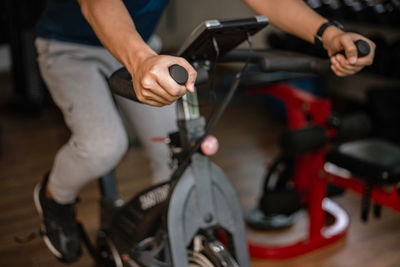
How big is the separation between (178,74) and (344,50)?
0.48 metres

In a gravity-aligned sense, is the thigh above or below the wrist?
below

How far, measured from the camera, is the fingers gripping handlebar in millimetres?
697

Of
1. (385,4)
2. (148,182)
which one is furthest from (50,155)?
(385,4)

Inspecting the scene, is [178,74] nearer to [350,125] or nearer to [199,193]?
[199,193]

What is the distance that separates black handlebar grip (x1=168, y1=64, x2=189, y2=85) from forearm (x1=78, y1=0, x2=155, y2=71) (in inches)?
3.2

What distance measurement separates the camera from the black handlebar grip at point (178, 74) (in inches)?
27.4

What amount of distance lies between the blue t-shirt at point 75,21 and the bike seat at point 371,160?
2.88 feet

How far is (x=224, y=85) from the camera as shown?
284cm

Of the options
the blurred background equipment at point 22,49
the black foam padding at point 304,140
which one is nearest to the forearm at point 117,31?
the black foam padding at point 304,140

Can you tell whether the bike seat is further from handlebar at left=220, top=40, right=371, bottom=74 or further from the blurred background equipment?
the blurred background equipment

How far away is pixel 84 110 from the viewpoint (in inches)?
48.3

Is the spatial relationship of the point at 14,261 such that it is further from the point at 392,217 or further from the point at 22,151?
the point at 392,217

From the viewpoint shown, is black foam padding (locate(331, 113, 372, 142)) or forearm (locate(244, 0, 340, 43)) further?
black foam padding (locate(331, 113, 372, 142))

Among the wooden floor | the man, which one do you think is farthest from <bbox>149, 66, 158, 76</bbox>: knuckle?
the wooden floor
